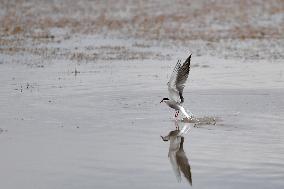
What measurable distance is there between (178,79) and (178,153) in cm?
280

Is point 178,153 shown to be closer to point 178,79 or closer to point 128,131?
point 128,131

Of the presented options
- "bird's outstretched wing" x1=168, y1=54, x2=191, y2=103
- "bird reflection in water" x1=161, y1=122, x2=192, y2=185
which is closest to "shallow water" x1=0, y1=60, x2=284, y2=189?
"bird reflection in water" x1=161, y1=122, x2=192, y2=185

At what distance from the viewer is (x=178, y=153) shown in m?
13.1

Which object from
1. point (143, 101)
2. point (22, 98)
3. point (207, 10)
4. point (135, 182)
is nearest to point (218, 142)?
point (135, 182)

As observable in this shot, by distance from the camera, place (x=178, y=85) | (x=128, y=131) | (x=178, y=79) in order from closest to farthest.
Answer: (x=128, y=131) < (x=178, y=79) < (x=178, y=85)

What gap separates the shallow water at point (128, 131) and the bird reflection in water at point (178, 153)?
124 millimetres

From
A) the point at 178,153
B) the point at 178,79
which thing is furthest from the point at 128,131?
the point at 178,153

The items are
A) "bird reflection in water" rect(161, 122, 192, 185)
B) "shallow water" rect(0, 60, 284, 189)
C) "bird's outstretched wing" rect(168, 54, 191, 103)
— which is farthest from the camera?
"bird's outstretched wing" rect(168, 54, 191, 103)

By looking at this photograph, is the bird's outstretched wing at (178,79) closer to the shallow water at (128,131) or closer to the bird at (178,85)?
the bird at (178,85)

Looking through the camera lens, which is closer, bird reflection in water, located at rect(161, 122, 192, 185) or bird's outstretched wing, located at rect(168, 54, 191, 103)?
bird reflection in water, located at rect(161, 122, 192, 185)

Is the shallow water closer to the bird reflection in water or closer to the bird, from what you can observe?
the bird reflection in water

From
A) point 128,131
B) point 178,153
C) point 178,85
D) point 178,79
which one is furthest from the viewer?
point 178,85

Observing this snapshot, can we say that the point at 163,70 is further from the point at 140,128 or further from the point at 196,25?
the point at 196,25

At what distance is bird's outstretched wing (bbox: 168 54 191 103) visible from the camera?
15359mm
